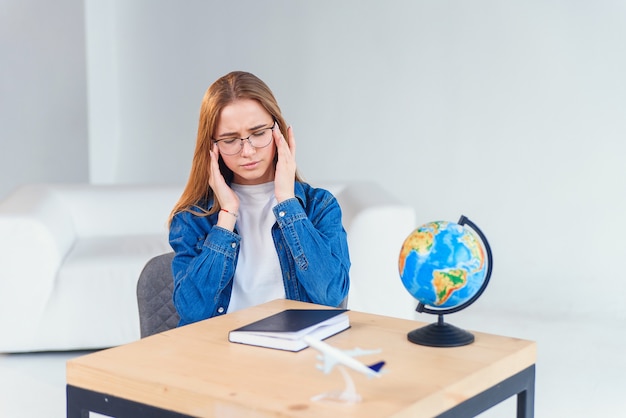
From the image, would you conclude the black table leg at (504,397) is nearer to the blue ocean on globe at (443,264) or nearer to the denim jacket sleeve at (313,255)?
the blue ocean on globe at (443,264)

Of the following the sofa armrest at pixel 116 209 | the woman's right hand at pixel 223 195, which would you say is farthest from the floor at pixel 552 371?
the woman's right hand at pixel 223 195

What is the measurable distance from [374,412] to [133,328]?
105 inches

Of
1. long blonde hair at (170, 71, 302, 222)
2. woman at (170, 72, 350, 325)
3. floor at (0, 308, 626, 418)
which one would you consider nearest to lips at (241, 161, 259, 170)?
woman at (170, 72, 350, 325)

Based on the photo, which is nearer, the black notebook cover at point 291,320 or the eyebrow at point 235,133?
the black notebook cover at point 291,320

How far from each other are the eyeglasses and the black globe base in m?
0.71

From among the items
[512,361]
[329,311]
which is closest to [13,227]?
[329,311]

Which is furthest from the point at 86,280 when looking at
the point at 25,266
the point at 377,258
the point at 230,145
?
the point at 230,145

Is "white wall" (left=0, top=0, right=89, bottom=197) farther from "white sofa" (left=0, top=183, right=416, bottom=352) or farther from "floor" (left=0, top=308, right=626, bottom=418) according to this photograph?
"floor" (left=0, top=308, right=626, bottom=418)

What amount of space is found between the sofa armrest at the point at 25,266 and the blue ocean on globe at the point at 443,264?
238cm

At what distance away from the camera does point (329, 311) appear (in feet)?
6.25

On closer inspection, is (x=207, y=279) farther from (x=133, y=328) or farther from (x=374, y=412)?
(x=133, y=328)

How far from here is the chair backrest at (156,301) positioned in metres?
2.35

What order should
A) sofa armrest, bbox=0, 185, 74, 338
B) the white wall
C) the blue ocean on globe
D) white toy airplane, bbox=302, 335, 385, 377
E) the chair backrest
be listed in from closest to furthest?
white toy airplane, bbox=302, 335, 385, 377, the blue ocean on globe, the chair backrest, sofa armrest, bbox=0, 185, 74, 338, the white wall

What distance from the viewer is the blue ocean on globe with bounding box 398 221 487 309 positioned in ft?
5.50
